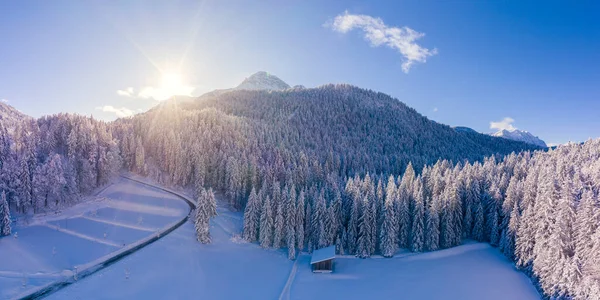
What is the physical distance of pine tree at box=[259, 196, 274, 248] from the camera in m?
59.5

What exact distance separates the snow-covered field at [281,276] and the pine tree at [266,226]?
6.37ft

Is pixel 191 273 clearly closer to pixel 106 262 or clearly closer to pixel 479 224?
pixel 106 262

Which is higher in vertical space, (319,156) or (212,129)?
(212,129)

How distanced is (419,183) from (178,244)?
166ft

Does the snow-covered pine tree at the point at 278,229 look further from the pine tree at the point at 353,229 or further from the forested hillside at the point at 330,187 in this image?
the pine tree at the point at 353,229

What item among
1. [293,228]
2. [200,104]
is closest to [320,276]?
[293,228]

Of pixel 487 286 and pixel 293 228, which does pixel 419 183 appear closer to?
pixel 487 286

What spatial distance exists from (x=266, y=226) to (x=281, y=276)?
11.7m

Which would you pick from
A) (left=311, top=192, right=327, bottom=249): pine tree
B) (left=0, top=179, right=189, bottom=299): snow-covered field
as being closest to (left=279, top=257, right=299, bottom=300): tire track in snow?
(left=311, top=192, right=327, bottom=249): pine tree

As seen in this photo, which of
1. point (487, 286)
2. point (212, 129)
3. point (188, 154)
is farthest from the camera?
point (212, 129)

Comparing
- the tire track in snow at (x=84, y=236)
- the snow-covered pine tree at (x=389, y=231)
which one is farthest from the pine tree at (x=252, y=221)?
the snow-covered pine tree at (x=389, y=231)

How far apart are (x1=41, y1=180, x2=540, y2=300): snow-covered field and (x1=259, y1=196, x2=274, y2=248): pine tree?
6.37ft

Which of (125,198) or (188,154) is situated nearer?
(125,198)

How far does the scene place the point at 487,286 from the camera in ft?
151
